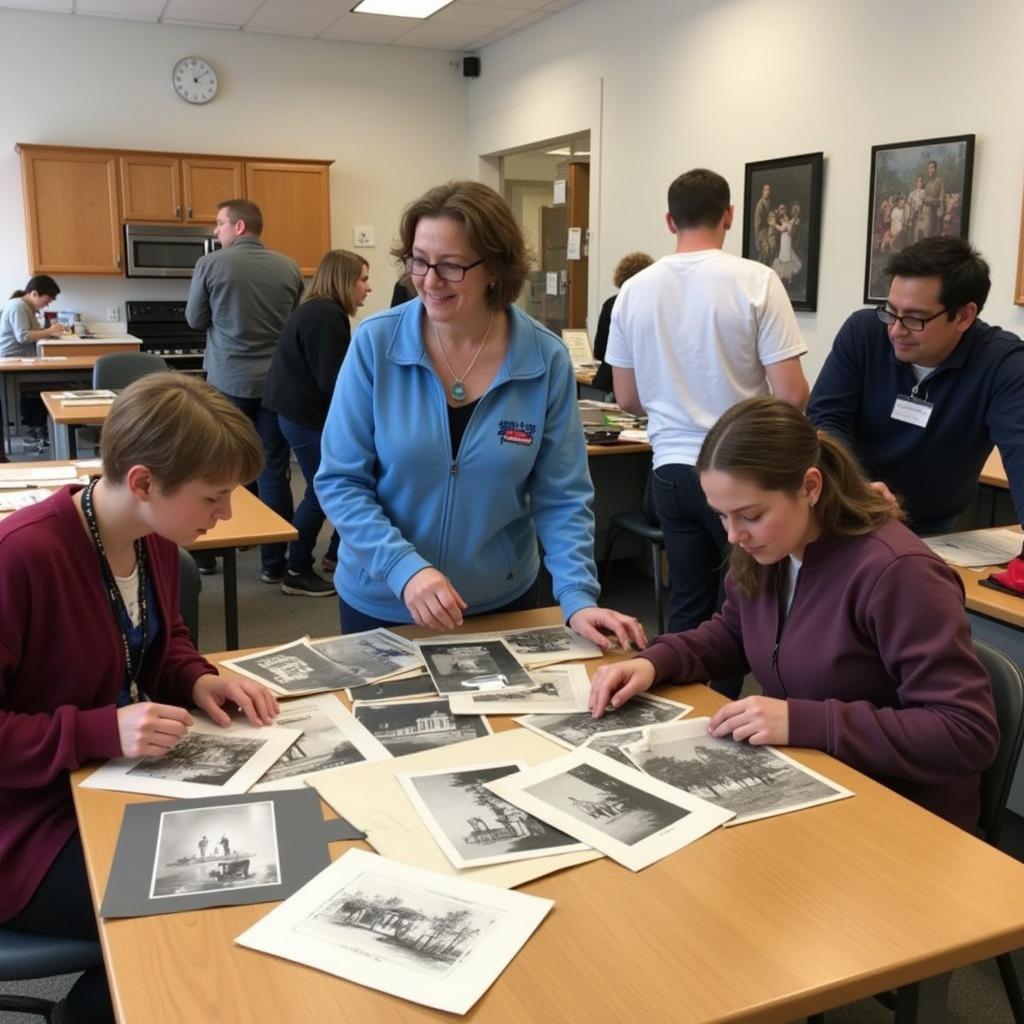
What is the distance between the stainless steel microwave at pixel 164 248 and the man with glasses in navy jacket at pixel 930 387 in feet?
18.8

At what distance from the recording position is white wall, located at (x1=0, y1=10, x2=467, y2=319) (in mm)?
7090

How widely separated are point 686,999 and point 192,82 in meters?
7.87

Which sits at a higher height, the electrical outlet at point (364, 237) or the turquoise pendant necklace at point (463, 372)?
the electrical outlet at point (364, 237)

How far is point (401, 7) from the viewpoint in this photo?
6.76 metres

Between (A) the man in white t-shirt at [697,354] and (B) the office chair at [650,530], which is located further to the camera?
(B) the office chair at [650,530]

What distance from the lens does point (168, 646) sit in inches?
62.2

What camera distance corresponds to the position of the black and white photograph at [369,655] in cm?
164

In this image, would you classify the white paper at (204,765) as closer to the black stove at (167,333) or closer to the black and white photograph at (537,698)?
the black and white photograph at (537,698)

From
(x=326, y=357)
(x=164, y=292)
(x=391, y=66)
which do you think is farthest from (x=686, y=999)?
(x=391, y=66)

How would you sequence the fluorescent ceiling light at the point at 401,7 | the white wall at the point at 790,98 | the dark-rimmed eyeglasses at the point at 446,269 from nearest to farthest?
1. the dark-rimmed eyeglasses at the point at 446,269
2. the white wall at the point at 790,98
3. the fluorescent ceiling light at the point at 401,7

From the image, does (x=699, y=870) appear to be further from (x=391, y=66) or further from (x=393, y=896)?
(x=391, y=66)

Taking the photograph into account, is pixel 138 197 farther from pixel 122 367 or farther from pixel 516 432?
pixel 516 432

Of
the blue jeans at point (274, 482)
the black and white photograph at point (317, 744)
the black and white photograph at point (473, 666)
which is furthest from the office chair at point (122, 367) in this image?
the black and white photograph at point (317, 744)

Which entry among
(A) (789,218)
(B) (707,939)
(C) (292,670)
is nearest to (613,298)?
(A) (789,218)
